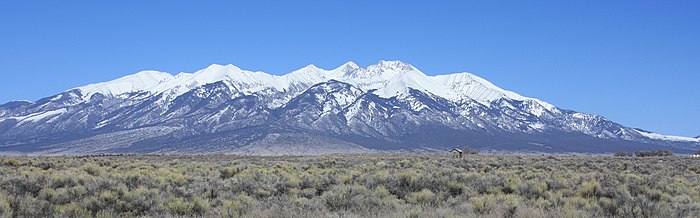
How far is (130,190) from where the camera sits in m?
15.3

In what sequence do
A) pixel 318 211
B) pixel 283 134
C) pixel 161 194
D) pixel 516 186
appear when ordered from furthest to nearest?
pixel 283 134
pixel 516 186
pixel 161 194
pixel 318 211

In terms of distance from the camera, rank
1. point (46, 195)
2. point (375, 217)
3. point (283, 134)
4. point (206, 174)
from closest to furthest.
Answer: point (375, 217), point (46, 195), point (206, 174), point (283, 134)

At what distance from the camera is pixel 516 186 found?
55.9 feet

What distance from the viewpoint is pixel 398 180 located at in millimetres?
17453

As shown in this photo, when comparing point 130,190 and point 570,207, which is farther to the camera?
point 130,190

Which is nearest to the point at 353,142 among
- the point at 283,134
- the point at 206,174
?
the point at 283,134

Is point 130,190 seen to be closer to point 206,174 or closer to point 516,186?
point 206,174

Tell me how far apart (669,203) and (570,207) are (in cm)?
303

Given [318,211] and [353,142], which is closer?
[318,211]

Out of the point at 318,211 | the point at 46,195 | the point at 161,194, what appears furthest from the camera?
the point at 161,194

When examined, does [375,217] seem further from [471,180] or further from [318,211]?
[471,180]

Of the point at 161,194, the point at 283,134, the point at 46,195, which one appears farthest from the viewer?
the point at 283,134

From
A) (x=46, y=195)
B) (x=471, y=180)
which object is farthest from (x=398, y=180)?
(x=46, y=195)

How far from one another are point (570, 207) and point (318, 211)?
5.10 metres
